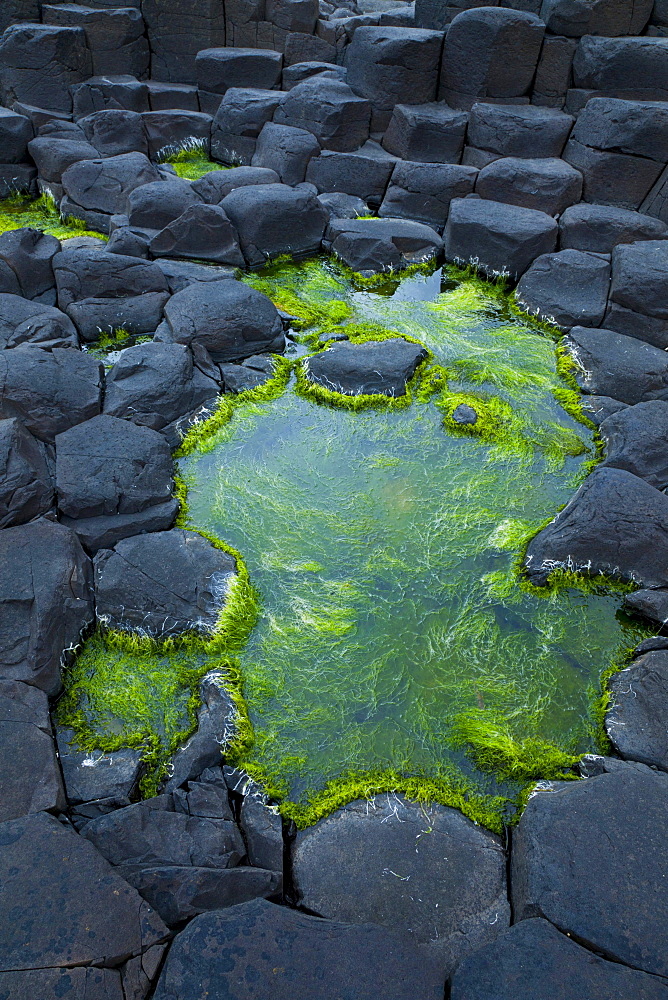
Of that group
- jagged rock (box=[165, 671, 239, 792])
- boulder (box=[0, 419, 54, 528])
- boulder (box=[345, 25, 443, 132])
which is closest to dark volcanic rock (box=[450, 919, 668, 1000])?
jagged rock (box=[165, 671, 239, 792])

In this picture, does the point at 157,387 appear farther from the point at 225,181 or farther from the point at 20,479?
the point at 225,181

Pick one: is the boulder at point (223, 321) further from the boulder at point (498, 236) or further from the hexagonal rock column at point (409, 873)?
the hexagonal rock column at point (409, 873)

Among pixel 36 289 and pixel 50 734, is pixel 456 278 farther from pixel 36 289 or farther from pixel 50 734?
pixel 50 734

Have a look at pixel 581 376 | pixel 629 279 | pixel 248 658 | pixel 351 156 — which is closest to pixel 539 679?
pixel 248 658

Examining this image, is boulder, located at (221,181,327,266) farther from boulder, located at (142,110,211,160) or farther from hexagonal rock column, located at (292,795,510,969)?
hexagonal rock column, located at (292,795,510,969)

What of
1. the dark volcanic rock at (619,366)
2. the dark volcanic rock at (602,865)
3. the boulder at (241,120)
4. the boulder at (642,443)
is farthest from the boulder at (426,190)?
the dark volcanic rock at (602,865)

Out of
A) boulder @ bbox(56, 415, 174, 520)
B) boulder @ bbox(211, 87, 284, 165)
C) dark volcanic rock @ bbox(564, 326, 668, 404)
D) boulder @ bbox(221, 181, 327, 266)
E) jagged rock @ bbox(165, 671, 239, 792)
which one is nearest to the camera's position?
jagged rock @ bbox(165, 671, 239, 792)
